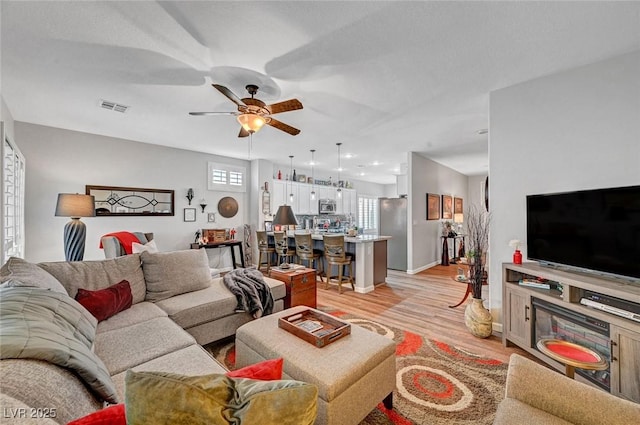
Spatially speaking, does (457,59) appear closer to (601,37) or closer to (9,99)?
(601,37)

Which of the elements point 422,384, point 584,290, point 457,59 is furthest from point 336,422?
point 457,59

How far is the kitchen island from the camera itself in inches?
177

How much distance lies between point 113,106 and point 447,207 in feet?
24.2

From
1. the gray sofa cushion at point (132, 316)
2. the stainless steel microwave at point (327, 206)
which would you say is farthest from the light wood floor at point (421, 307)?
the stainless steel microwave at point (327, 206)

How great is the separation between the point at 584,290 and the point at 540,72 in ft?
6.62

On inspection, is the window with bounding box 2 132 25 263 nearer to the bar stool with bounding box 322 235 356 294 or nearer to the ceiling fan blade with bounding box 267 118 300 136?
the ceiling fan blade with bounding box 267 118 300 136

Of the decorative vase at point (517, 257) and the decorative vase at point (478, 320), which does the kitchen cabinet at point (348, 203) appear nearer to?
the decorative vase at point (478, 320)

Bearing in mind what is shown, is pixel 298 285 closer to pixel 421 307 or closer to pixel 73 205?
pixel 421 307

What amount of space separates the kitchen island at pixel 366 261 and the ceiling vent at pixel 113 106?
144 inches

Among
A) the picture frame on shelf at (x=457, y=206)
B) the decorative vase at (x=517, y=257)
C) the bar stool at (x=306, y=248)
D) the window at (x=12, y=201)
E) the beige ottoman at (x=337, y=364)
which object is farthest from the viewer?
the picture frame on shelf at (x=457, y=206)

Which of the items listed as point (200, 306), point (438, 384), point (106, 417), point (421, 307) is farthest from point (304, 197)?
point (106, 417)

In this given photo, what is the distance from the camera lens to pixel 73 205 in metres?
3.68

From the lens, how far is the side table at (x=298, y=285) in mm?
3199

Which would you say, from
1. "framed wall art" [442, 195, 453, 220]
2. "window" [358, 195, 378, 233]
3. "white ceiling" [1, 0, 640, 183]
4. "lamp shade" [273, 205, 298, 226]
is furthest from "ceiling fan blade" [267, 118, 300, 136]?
"window" [358, 195, 378, 233]
